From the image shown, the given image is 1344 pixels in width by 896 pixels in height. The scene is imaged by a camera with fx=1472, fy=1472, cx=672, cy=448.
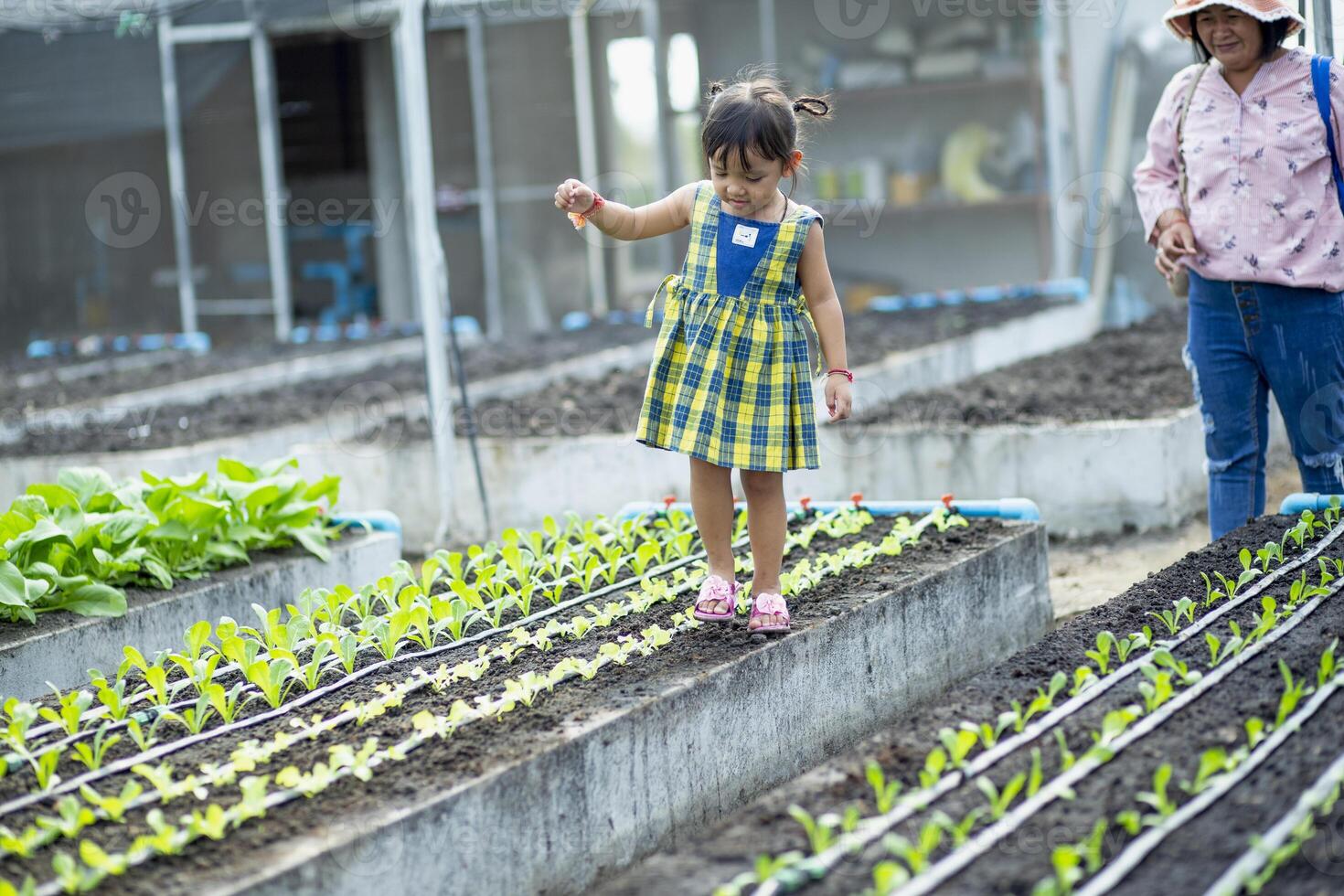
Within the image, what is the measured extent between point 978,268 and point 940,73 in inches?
66.4

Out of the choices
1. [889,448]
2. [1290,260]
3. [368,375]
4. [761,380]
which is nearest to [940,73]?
[368,375]

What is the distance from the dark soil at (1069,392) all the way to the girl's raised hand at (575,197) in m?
2.80

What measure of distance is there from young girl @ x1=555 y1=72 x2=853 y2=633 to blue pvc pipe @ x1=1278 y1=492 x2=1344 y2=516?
1.48m

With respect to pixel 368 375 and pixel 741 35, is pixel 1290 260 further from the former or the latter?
pixel 741 35

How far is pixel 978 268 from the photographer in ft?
41.4

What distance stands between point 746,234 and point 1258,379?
63.1 inches

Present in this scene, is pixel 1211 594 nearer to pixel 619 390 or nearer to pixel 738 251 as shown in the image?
pixel 738 251

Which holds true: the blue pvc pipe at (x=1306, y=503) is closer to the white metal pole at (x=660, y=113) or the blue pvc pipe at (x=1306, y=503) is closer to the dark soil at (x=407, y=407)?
the dark soil at (x=407, y=407)

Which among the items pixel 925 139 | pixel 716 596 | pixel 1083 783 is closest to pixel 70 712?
pixel 716 596

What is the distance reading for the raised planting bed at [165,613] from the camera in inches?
141

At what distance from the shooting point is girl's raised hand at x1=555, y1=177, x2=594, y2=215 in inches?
125

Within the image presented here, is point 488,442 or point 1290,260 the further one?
point 488,442

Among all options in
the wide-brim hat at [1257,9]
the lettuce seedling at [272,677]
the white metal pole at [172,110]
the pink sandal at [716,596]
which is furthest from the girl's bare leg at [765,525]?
the white metal pole at [172,110]

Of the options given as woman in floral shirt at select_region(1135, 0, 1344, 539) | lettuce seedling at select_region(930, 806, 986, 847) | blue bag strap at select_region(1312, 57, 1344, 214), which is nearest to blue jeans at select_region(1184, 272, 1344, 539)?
woman in floral shirt at select_region(1135, 0, 1344, 539)
